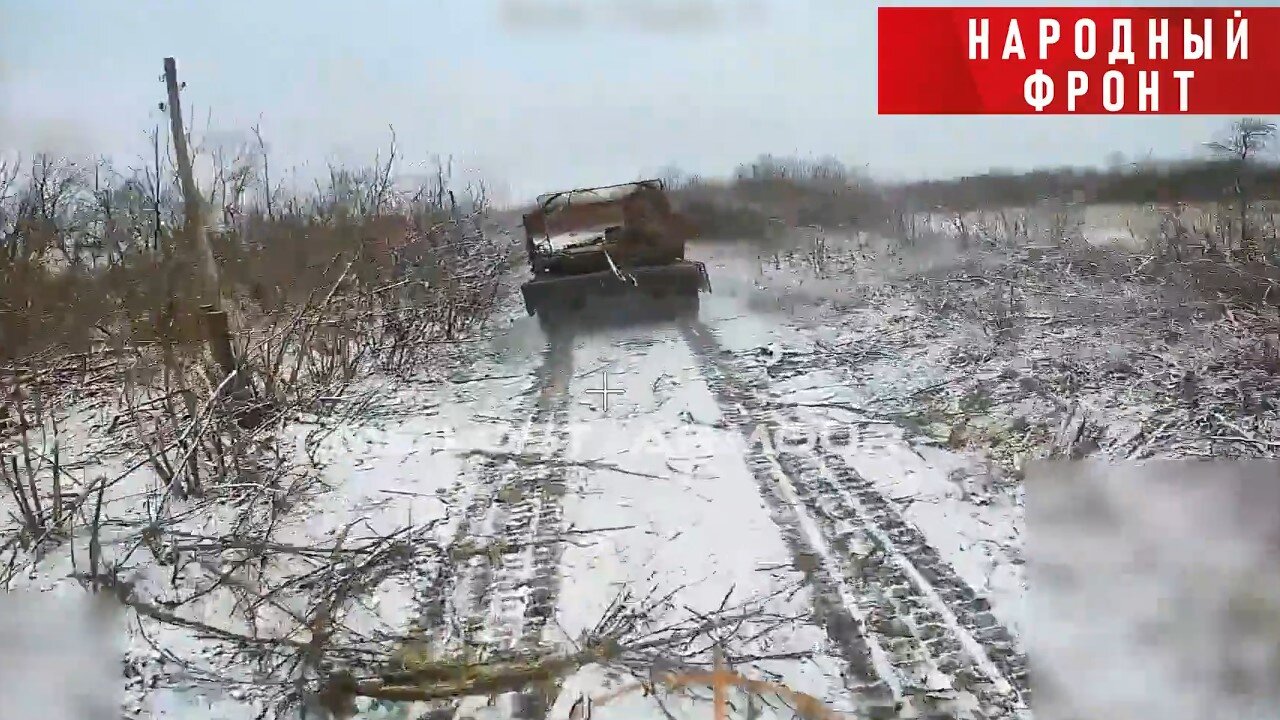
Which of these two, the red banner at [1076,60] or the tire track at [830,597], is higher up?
the red banner at [1076,60]

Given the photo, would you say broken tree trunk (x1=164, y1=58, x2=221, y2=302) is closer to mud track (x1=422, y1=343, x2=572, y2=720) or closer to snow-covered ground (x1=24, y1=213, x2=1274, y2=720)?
snow-covered ground (x1=24, y1=213, x2=1274, y2=720)

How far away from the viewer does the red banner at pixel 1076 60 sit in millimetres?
2645

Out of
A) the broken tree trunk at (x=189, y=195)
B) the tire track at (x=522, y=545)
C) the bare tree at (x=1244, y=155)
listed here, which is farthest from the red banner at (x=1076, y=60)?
the broken tree trunk at (x=189, y=195)

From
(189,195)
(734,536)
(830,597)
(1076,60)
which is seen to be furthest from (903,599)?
(189,195)

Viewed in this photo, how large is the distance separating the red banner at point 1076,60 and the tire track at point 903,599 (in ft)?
4.30

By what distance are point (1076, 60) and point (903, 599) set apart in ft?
6.35

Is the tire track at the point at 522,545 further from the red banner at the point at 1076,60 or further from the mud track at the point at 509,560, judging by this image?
the red banner at the point at 1076,60

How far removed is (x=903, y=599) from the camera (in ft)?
6.53

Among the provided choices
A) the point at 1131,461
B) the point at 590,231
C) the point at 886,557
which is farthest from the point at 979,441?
the point at 590,231

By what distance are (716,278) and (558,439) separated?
190 centimetres

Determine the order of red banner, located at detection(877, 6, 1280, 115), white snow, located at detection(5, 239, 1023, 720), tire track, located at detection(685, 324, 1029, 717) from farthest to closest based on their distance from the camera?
red banner, located at detection(877, 6, 1280, 115) < white snow, located at detection(5, 239, 1023, 720) < tire track, located at detection(685, 324, 1029, 717)

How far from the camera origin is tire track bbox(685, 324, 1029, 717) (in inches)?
66.3

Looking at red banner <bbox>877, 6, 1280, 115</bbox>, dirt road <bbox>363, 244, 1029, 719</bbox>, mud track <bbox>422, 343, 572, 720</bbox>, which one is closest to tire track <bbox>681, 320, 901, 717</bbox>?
dirt road <bbox>363, 244, 1029, 719</bbox>

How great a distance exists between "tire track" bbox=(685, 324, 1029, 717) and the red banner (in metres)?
1.31
